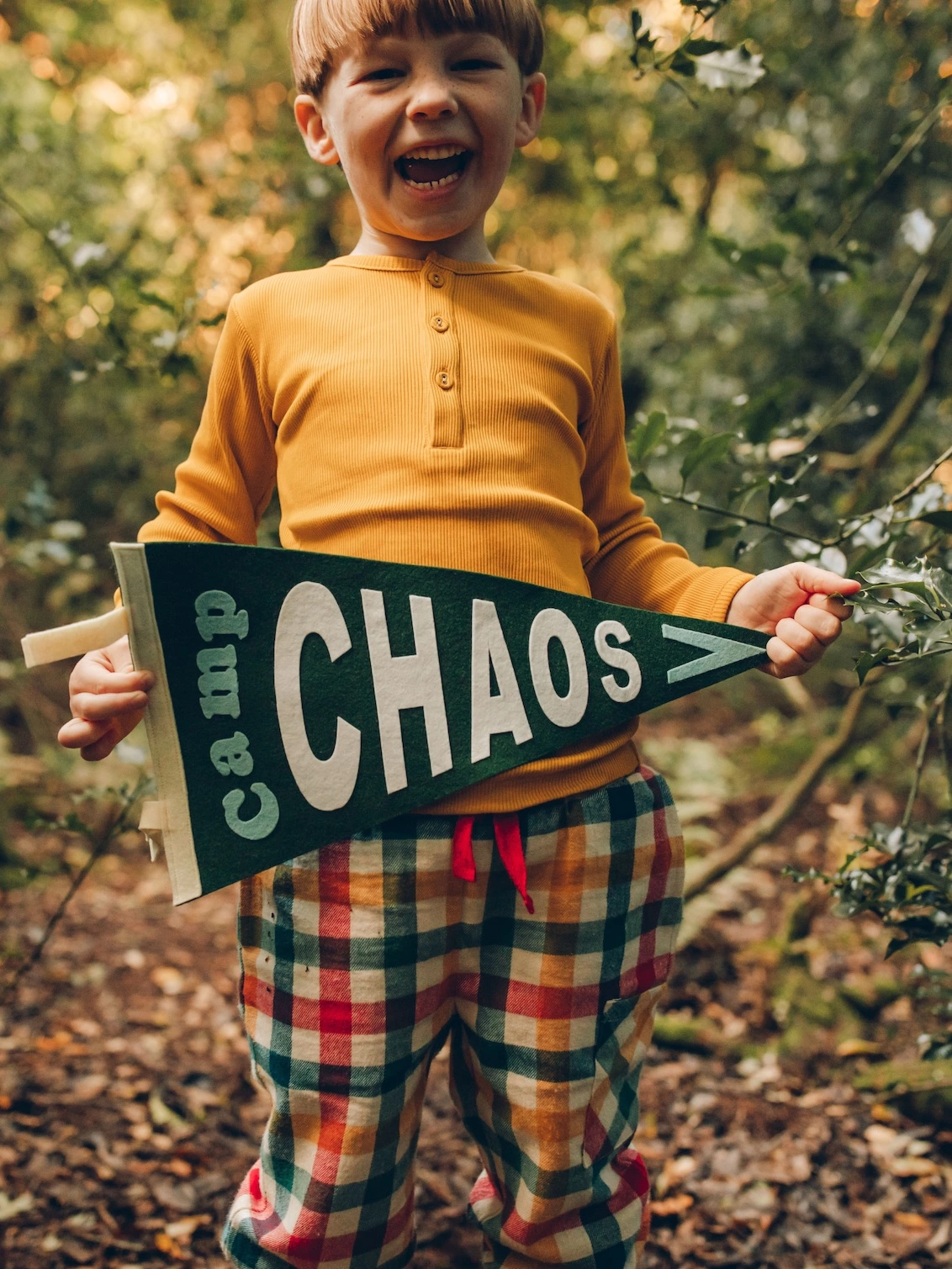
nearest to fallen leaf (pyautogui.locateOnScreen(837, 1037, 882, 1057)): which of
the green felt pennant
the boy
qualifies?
the boy

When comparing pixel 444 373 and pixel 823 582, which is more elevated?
pixel 444 373

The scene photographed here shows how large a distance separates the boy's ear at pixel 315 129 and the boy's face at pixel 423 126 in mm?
15

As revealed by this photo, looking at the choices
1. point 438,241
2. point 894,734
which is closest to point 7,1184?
point 438,241

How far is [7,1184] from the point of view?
156cm

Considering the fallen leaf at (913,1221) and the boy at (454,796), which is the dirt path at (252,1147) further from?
the boy at (454,796)

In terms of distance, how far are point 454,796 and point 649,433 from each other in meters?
0.60

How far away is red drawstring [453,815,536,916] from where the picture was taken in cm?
102

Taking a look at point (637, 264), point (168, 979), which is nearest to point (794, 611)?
point (168, 979)

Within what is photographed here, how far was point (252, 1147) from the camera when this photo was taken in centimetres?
177

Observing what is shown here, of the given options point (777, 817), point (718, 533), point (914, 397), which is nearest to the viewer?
point (718, 533)

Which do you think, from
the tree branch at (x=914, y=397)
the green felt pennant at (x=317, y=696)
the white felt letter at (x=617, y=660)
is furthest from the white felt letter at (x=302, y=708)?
the tree branch at (x=914, y=397)

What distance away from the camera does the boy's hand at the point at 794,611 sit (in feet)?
3.34

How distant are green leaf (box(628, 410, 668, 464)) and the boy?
0.64ft

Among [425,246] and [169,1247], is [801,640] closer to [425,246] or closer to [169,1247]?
[425,246]
